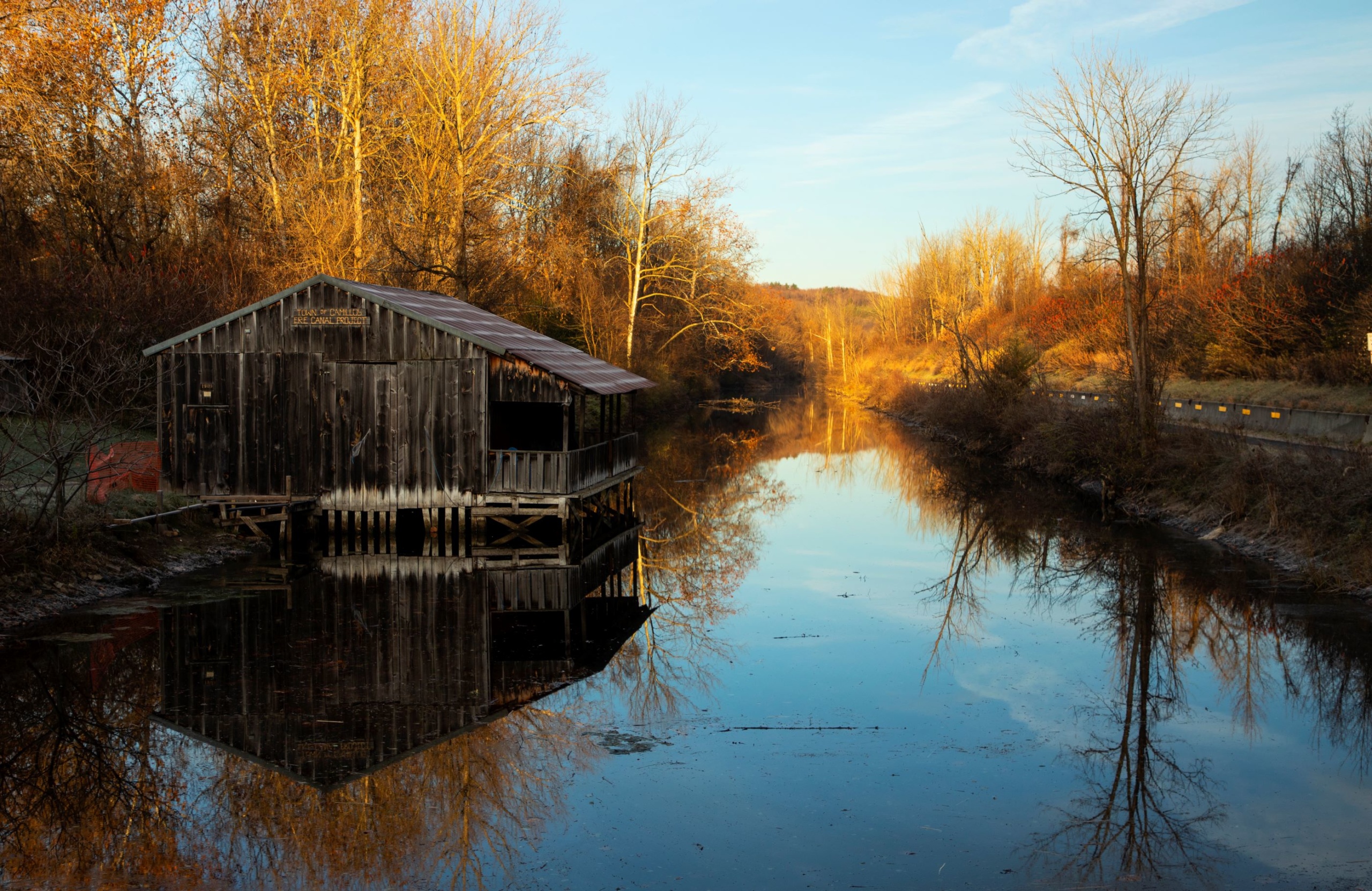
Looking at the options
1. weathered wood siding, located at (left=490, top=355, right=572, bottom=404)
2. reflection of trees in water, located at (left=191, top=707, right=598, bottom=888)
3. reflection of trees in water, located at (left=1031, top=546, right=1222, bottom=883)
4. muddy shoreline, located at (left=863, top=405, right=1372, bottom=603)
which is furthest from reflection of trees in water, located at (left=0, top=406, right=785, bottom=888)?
muddy shoreline, located at (left=863, top=405, right=1372, bottom=603)

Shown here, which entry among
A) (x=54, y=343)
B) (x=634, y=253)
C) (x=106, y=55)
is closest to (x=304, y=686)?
(x=54, y=343)

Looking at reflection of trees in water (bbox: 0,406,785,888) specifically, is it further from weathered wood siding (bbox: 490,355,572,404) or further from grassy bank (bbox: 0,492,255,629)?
weathered wood siding (bbox: 490,355,572,404)

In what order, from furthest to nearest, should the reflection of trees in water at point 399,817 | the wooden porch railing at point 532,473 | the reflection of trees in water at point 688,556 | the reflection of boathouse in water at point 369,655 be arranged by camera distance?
the wooden porch railing at point 532,473
the reflection of trees in water at point 688,556
the reflection of boathouse in water at point 369,655
the reflection of trees in water at point 399,817

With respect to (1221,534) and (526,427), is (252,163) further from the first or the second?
(1221,534)

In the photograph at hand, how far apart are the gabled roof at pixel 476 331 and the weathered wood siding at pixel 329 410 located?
0.24 meters

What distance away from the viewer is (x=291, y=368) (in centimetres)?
1906

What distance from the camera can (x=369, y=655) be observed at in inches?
478

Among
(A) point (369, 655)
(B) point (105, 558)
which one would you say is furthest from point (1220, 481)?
(B) point (105, 558)

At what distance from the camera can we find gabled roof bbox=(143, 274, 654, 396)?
18.7 meters

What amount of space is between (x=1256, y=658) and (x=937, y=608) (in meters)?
4.39

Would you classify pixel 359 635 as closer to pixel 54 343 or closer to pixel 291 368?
pixel 291 368

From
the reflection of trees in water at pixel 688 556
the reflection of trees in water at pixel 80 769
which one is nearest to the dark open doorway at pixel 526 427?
the reflection of trees in water at pixel 688 556

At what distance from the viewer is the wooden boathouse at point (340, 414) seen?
19016 millimetres

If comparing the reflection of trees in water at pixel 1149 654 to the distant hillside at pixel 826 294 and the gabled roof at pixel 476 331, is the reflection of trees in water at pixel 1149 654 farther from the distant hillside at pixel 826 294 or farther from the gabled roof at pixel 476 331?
the distant hillside at pixel 826 294
